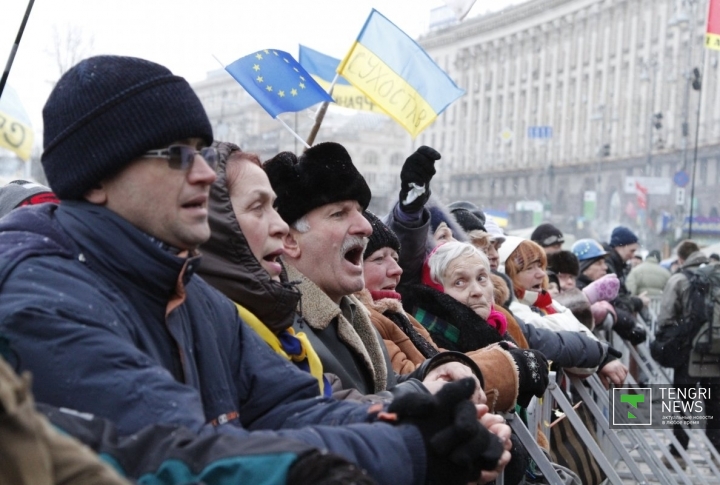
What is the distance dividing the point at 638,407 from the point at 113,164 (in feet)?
17.6

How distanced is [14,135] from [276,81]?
1.68 metres

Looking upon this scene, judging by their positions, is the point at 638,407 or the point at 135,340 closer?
the point at 135,340

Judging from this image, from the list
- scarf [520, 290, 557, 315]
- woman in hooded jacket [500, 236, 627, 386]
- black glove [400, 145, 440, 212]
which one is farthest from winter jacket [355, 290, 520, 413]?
scarf [520, 290, 557, 315]

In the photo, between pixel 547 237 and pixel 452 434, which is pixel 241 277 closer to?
pixel 452 434

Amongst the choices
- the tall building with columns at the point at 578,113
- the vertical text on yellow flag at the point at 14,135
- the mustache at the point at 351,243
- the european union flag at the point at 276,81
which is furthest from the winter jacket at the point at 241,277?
the tall building with columns at the point at 578,113

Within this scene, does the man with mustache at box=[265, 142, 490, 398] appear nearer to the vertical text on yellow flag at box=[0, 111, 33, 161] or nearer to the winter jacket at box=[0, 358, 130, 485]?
the winter jacket at box=[0, 358, 130, 485]

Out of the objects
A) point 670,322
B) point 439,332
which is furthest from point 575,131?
point 439,332

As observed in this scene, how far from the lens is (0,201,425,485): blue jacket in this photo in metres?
1.76

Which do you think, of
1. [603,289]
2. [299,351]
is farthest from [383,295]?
[603,289]

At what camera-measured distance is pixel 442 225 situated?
580 centimetres

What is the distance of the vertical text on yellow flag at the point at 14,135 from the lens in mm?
6387

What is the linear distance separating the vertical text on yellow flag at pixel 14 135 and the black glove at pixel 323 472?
5.29 m

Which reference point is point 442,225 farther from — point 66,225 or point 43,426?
point 43,426

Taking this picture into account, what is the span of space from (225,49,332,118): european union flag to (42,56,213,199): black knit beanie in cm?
376
